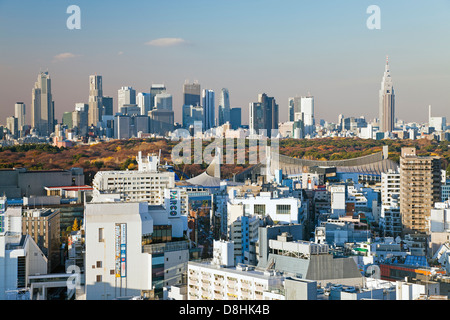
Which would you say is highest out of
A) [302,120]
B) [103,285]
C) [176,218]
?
[302,120]

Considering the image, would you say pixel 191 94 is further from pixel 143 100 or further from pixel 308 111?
pixel 308 111

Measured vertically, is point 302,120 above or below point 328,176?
above

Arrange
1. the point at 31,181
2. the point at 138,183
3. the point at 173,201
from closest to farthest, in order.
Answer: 1. the point at 173,201
2. the point at 138,183
3. the point at 31,181

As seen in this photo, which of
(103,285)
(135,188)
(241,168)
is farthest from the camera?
(241,168)

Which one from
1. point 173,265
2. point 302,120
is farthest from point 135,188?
point 302,120

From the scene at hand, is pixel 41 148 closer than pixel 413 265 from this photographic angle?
No

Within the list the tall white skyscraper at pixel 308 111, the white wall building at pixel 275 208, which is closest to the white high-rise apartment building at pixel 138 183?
the white wall building at pixel 275 208

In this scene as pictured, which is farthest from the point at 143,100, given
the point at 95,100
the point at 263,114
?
the point at 263,114

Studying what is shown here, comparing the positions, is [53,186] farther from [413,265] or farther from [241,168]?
[413,265]

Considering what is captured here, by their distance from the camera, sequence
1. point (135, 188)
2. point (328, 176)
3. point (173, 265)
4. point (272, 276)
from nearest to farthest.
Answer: point (272, 276) → point (173, 265) → point (135, 188) → point (328, 176)
